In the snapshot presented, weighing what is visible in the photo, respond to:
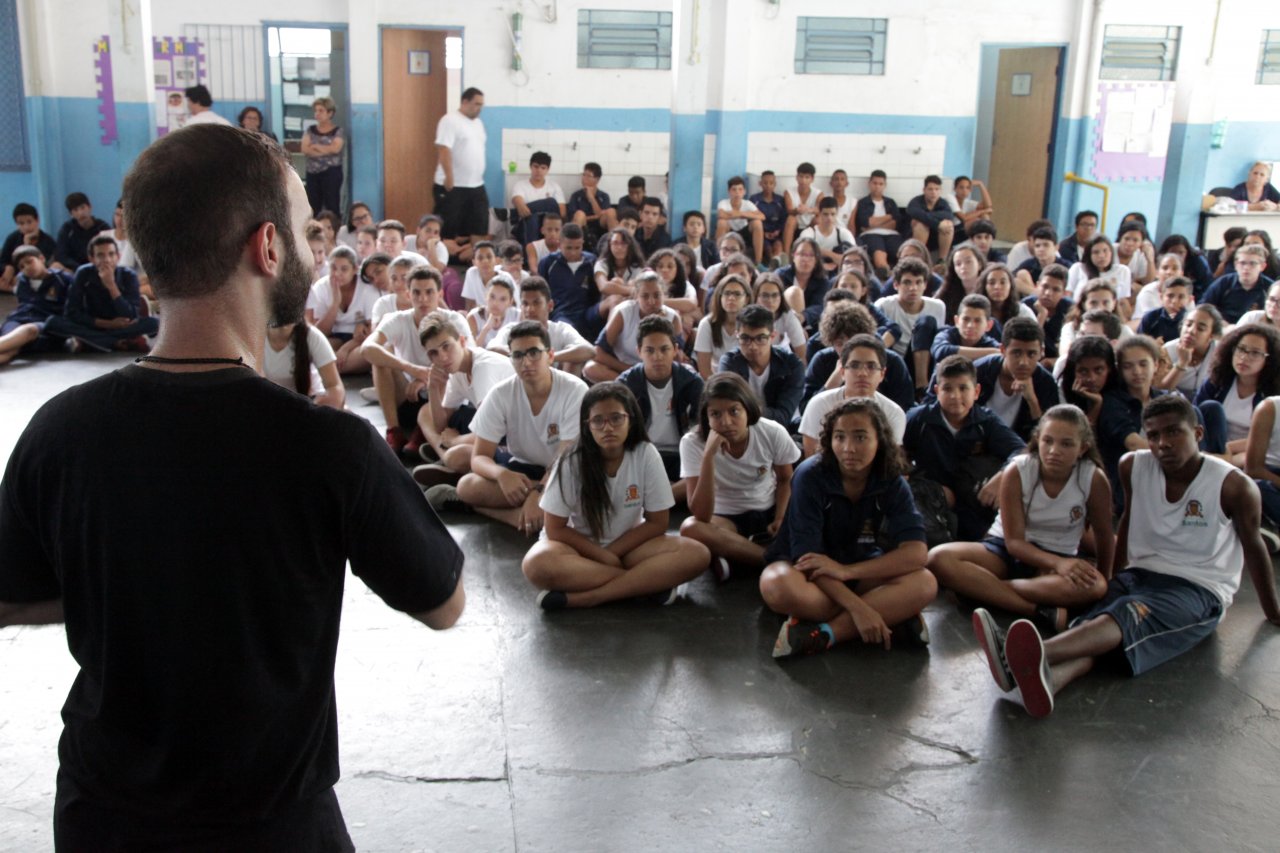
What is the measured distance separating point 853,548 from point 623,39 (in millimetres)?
8736

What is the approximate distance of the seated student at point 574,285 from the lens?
8125 millimetres

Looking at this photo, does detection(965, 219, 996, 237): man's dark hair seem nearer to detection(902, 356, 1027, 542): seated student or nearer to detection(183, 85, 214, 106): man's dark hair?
detection(902, 356, 1027, 542): seated student

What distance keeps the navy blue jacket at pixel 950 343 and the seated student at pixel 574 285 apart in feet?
8.93

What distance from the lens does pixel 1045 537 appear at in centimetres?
405

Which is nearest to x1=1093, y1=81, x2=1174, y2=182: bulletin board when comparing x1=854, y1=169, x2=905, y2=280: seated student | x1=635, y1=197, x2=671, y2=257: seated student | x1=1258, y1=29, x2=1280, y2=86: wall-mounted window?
x1=1258, y1=29, x2=1280, y2=86: wall-mounted window

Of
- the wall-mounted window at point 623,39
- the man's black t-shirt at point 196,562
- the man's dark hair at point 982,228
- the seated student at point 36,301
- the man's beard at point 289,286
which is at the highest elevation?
the wall-mounted window at point 623,39

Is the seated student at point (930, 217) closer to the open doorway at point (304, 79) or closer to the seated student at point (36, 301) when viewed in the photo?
the open doorway at point (304, 79)

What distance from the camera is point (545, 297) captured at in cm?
646

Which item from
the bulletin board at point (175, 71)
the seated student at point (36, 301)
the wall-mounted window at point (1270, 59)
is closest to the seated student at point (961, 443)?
the seated student at point (36, 301)

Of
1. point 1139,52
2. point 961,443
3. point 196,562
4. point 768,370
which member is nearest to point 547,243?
point 768,370

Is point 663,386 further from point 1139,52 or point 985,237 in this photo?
point 1139,52

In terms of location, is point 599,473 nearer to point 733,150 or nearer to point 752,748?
point 752,748

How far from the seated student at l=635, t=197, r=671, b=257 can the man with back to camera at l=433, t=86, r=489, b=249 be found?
199 cm

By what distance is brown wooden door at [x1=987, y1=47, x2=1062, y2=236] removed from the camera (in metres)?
12.1
